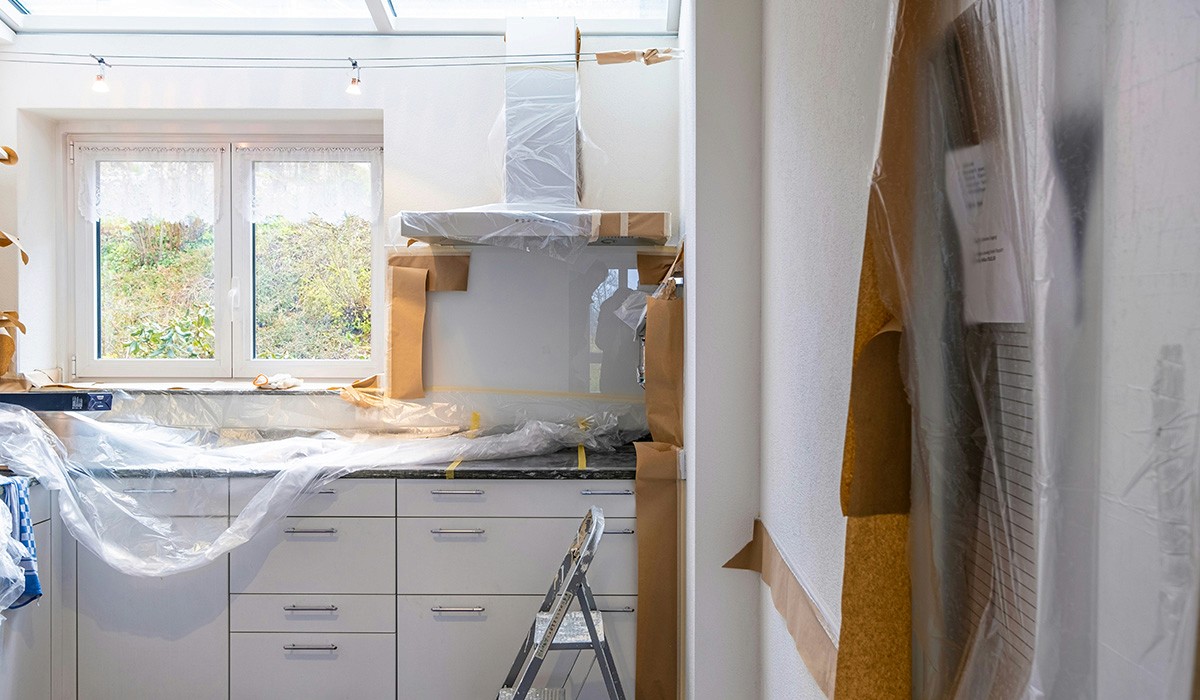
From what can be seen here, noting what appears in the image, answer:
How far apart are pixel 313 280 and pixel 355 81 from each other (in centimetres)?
81

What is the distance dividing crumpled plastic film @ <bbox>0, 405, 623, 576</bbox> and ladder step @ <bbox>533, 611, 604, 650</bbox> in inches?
23.0

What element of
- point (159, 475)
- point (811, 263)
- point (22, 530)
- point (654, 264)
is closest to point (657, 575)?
point (654, 264)

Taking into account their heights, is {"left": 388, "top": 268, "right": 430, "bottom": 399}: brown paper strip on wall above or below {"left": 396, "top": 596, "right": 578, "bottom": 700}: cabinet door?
above

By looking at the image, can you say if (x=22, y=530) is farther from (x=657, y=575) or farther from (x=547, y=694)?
(x=657, y=575)

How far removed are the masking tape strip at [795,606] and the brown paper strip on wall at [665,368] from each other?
64cm

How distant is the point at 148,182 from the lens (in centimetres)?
321

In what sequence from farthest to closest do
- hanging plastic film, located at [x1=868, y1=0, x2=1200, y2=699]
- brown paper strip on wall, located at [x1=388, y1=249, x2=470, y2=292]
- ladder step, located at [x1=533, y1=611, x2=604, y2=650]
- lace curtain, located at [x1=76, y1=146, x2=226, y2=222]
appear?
lace curtain, located at [x1=76, y1=146, x2=226, y2=222] → brown paper strip on wall, located at [x1=388, y1=249, x2=470, y2=292] → ladder step, located at [x1=533, y1=611, x2=604, y2=650] → hanging plastic film, located at [x1=868, y1=0, x2=1200, y2=699]

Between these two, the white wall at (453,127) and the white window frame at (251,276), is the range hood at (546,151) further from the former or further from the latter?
the white window frame at (251,276)

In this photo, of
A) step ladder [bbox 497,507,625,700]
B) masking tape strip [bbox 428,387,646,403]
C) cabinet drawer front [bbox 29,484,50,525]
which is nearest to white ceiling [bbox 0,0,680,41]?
masking tape strip [bbox 428,387,646,403]

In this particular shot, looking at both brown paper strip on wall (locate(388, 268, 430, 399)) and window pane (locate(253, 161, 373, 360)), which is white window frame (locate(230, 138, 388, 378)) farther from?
brown paper strip on wall (locate(388, 268, 430, 399))

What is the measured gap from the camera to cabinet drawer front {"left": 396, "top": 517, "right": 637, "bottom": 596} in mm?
2477

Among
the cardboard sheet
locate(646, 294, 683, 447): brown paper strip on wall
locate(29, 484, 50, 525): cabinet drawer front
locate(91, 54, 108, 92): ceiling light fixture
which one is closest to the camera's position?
locate(29, 484, 50, 525): cabinet drawer front

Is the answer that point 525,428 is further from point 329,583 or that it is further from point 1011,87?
point 1011,87

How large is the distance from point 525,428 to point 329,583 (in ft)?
2.64
